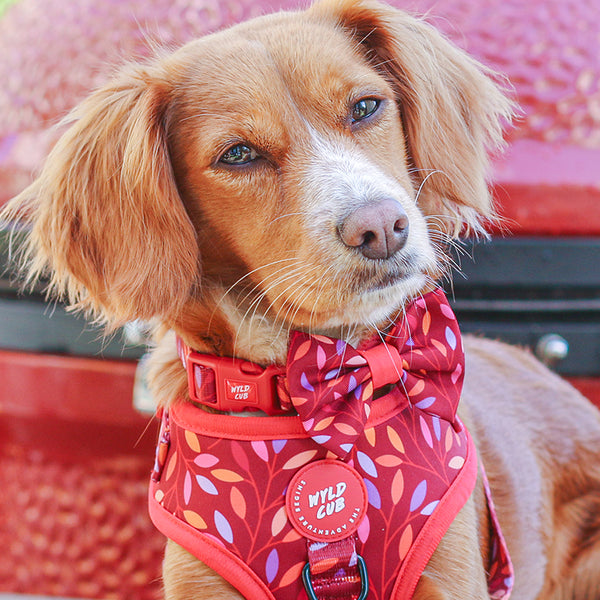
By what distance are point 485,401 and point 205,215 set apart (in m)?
0.99

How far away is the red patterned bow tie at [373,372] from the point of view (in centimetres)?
158

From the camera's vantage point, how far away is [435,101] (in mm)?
1884

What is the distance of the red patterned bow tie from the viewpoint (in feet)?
5.18

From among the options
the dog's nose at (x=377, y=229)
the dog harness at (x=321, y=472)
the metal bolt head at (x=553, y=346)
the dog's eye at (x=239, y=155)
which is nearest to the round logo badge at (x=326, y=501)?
the dog harness at (x=321, y=472)


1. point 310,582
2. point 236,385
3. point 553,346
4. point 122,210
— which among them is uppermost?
point 122,210

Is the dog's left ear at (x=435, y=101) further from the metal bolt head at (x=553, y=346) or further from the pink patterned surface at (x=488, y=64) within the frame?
the metal bolt head at (x=553, y=346)

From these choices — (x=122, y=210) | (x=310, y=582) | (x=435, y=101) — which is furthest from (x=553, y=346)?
(x=122, y=210)

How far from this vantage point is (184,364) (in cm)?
178

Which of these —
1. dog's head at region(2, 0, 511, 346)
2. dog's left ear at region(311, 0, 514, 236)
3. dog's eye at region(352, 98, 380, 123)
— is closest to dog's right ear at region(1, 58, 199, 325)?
dog's head at region(2, 0, 511, 346)

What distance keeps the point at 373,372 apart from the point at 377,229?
0.33 metres

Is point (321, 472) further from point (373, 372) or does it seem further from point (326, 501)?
point (373, 372)

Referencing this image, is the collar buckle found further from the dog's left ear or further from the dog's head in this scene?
the dog's left ear

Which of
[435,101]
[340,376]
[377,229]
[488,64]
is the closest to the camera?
[377,229]

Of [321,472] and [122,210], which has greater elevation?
[122,210]
